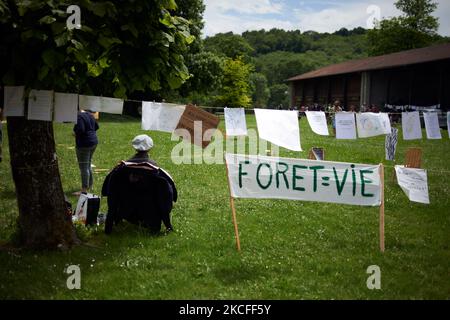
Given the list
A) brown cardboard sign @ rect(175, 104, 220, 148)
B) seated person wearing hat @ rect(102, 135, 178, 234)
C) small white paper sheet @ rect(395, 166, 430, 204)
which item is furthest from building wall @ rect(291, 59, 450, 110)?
seated person wearing hat @ rect(102, 135, 178, 234)

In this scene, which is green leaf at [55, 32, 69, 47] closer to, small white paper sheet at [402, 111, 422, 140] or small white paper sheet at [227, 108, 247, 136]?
small white paper sheet at [227, 108, 247, 136]

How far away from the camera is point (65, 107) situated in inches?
244

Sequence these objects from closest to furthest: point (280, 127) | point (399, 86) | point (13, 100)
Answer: point (13, 100) → point (280, 127) → point (399, 86)

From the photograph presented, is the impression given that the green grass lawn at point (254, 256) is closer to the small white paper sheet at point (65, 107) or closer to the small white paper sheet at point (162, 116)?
the small white paper sheet at point (162, 116)

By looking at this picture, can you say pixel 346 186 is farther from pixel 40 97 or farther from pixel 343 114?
pixel 40 97

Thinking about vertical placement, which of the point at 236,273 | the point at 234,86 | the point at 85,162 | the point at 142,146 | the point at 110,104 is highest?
the point at 234,86

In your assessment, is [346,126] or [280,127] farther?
[346,126]

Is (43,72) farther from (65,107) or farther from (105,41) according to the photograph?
(65,107)

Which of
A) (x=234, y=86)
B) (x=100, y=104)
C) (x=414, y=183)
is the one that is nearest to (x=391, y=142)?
(x=414, y=183)

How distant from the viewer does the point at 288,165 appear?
6.50m

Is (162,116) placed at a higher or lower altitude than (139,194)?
higher

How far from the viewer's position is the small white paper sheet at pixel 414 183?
21.9ft

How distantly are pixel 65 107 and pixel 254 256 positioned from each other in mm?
3634

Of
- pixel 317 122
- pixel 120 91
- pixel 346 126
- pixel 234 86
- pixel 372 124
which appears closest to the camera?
pixel 120 91
